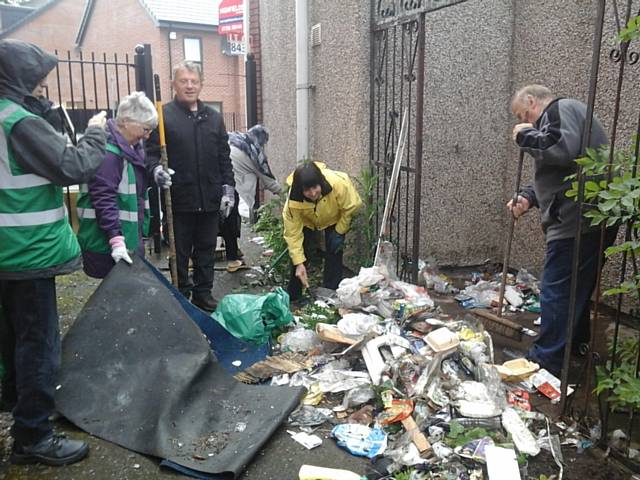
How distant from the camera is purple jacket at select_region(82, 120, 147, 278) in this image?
360 centimetres

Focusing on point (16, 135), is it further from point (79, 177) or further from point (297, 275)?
point (297, 275)

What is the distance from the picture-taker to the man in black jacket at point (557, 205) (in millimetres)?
3561

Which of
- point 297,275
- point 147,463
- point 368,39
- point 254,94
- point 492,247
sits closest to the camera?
point 147,463

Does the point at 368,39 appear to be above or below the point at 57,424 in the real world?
above

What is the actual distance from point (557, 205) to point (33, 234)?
3.08 m

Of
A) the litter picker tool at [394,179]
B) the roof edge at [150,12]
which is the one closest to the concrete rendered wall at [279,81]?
the litter picker tool at [394,179]

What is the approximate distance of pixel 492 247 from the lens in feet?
20.2

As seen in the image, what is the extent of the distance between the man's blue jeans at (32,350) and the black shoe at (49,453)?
0.12 feet

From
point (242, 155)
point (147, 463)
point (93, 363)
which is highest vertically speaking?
point (242, 155)

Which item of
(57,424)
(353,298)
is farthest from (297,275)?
(57,424)

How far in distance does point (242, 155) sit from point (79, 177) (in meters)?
4.19

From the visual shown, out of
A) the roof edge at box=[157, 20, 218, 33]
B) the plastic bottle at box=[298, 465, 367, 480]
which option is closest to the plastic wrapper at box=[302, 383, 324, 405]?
the plastic bottle at box=[298, 465, 367, 480]

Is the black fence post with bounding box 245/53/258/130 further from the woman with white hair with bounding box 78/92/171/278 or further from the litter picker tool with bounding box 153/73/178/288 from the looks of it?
the woman with white hair with bounding box 78/92/171/278

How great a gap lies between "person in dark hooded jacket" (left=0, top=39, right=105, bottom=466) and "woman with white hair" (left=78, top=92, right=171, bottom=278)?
67 centimetres
